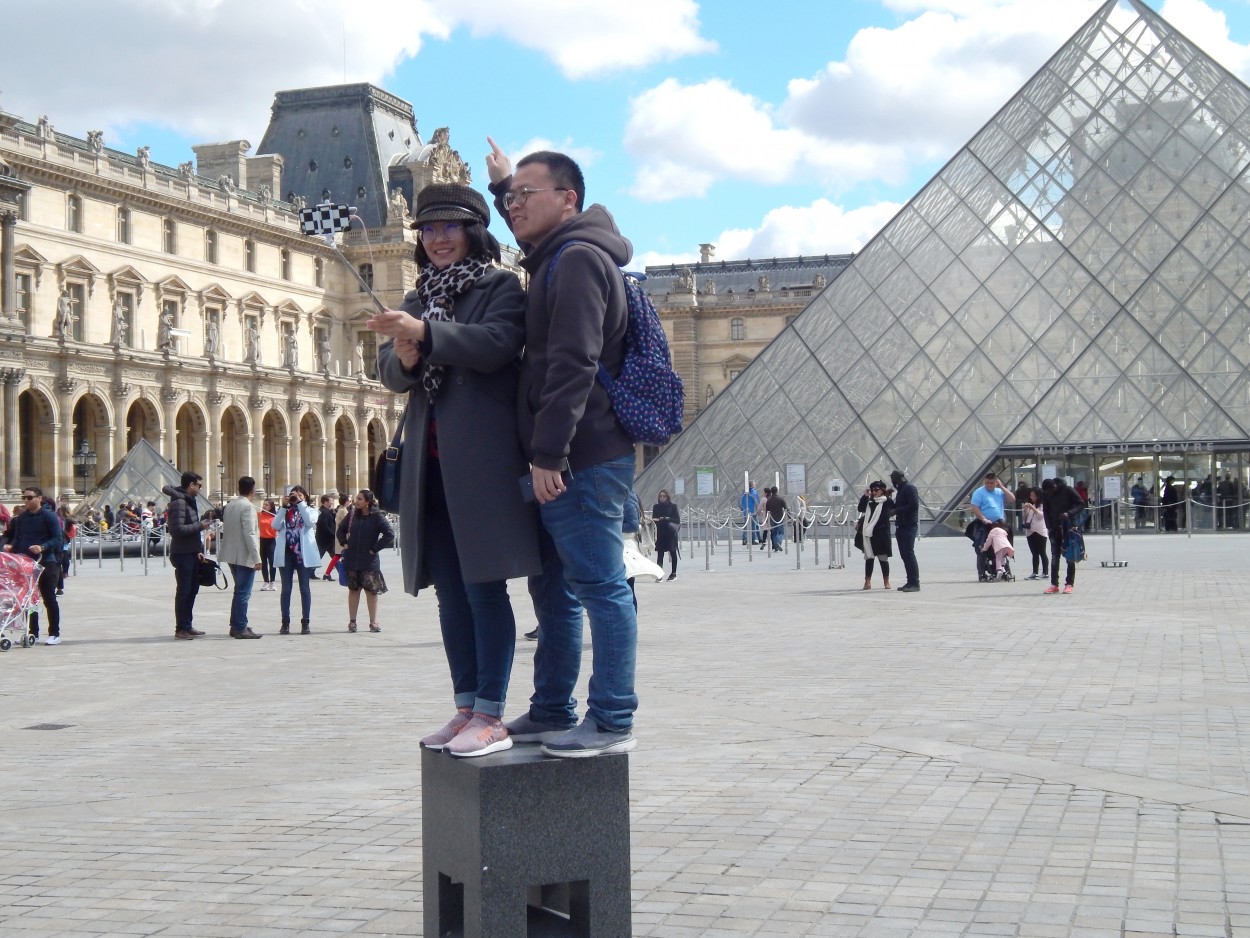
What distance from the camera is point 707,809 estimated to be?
16.2 ft

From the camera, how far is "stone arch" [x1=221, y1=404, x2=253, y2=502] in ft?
181

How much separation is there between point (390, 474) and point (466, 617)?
1.34 ft

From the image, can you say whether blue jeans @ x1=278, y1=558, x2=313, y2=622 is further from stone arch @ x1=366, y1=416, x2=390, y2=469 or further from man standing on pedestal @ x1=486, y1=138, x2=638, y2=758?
stone arch @ x1=366, y1=416, x2=390, y2=469

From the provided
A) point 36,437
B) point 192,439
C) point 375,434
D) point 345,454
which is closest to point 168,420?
point 192,439

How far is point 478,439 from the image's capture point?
354cm

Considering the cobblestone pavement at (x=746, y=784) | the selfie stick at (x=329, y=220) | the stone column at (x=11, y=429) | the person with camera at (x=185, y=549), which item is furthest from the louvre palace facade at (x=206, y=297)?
the selfie stick at (x=329, y=220)

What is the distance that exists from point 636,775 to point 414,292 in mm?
2391

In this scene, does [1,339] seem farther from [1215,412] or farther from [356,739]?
[356,739]

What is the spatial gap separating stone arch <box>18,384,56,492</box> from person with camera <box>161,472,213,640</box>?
115 feet

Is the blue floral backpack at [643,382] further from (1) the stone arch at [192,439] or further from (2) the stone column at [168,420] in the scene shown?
(1) the stone arch at [192,439]

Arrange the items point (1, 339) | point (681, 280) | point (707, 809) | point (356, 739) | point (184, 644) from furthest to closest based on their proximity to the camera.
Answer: point (681, 280) → point (1, 339) → point (184, 644) → point (356, 739) → point (707, 809)

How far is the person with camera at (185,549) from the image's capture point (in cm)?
1245

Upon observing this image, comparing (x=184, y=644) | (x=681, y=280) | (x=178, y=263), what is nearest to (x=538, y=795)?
(x=184, y=644)

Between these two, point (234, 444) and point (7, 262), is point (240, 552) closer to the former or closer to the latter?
point (7, 262)
